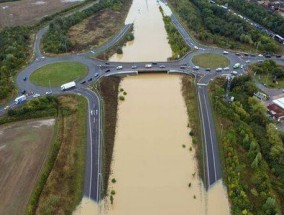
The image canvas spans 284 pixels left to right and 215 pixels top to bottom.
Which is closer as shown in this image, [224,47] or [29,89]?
[29,89]

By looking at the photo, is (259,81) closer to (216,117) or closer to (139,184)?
(216,117)

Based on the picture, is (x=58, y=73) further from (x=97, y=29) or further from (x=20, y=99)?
(x=97, y=29)

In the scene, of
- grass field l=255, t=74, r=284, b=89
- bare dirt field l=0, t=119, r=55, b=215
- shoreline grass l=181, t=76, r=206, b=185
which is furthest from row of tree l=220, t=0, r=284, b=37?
bare dirt field l=0, t=119, r=55, b=215

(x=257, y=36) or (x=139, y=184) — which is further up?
(x=257, y=36)

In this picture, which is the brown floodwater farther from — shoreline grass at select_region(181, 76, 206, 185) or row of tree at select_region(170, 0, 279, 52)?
shoreline grass at select_region(181, 76, 206, 185)

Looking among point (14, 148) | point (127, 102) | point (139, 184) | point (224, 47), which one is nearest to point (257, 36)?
point (224, 47)

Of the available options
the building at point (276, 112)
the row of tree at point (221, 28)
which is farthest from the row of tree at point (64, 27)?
the building at point (276, 112)

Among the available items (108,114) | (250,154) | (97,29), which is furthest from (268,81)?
(97,29)
